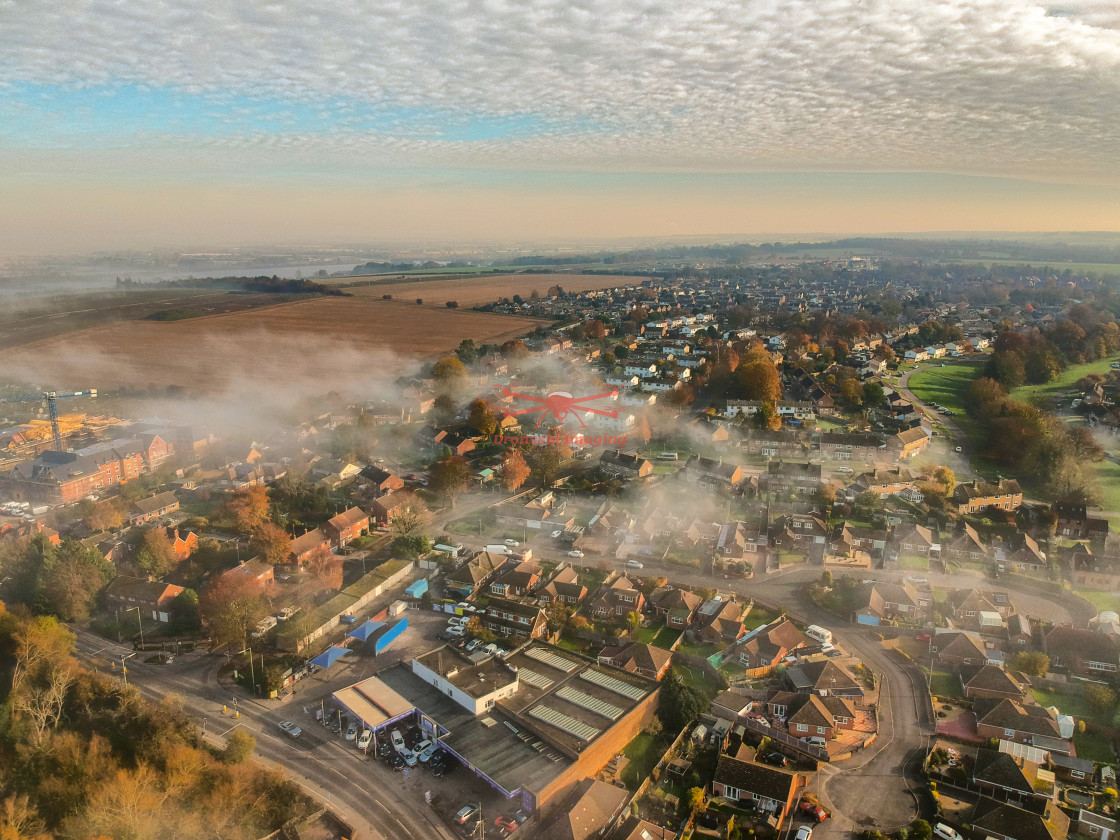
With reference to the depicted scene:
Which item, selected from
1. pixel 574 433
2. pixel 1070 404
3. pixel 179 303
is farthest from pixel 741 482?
pixel 179 303

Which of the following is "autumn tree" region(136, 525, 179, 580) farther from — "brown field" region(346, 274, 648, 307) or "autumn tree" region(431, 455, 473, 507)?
"brown field" region(346, 274, 648, 307)

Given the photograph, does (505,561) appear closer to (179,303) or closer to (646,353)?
(646,353)

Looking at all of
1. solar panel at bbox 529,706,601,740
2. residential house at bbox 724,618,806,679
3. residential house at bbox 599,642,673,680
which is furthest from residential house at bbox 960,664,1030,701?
solar panel at bbox 529,706,601,740

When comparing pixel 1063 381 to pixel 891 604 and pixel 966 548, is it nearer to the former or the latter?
pixel 966 548

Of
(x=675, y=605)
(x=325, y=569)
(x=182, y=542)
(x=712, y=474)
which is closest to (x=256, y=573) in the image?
(x=325, y=569)

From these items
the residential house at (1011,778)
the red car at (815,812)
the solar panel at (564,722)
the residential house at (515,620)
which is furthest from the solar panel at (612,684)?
the residential house at (1011,778)

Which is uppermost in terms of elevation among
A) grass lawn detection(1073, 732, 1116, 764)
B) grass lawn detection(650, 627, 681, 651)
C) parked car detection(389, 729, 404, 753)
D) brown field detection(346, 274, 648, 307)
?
brown field detection(346, 274, 648, 307)

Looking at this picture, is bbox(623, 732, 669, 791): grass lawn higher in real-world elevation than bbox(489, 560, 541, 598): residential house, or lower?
lower
